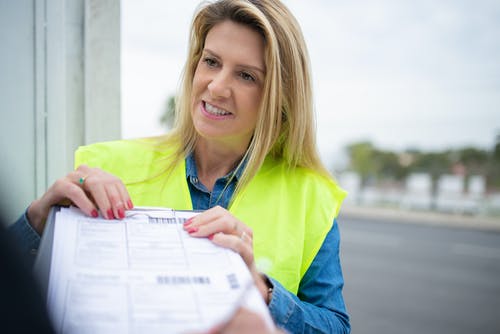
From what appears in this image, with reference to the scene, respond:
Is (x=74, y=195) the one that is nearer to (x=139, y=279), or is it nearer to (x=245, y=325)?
(x=139, y=279)

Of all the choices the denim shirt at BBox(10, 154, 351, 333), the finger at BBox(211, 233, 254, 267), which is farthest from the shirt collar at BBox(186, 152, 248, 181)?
the finger at BBox(211, 233, 254, 267)

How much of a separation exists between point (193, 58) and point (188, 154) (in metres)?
0.40

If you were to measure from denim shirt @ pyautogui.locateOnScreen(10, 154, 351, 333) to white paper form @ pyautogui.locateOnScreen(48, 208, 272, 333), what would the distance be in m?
0.23

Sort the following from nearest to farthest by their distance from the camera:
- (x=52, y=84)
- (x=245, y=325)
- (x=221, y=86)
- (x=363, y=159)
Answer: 1. (x=245, y=325)
2. (x=221, y=86)
3. (x=52, y=84)
4. (x=363, y=159)

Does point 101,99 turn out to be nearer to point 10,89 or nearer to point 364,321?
point 10,89

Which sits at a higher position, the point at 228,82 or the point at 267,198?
the point at 228,82

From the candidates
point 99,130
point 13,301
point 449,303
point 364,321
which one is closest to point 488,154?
point 449,303

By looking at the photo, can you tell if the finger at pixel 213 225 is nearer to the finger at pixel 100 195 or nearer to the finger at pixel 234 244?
the finger at pixel 234 244

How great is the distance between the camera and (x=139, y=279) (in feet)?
2.79

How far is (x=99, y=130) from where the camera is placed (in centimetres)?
214

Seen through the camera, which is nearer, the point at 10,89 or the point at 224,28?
the point at 224,28

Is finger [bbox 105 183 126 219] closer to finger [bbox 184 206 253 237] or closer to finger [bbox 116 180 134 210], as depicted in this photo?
finger [bbox 116 180 134 210]

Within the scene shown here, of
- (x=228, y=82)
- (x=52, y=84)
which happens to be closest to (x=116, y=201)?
(x=228, y=82)

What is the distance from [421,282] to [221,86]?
6.46 m
